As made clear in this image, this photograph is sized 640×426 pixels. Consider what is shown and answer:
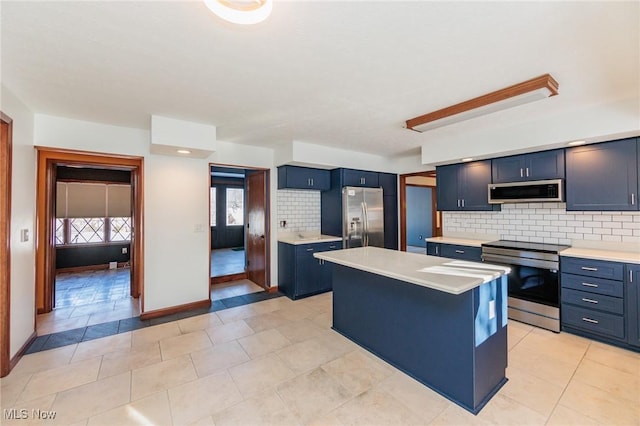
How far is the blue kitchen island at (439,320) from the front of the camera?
189cm

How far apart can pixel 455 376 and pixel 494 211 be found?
279cm

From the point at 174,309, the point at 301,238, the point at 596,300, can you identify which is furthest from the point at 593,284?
the point at 174,309

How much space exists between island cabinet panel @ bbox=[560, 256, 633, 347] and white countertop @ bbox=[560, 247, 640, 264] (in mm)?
49

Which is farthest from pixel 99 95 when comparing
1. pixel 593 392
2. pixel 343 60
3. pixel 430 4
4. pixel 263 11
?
pixel 593 392

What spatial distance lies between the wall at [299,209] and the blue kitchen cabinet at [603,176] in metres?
3.60

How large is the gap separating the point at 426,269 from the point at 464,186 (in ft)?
7.99

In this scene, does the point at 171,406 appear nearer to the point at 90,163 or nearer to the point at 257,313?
the point at 257,313

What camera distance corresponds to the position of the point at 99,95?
248 cm

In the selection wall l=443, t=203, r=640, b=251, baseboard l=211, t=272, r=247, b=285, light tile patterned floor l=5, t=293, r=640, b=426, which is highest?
wall l=443, t=203, r=640, b=251

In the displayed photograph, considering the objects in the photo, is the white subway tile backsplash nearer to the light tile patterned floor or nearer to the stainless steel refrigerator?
the light tile patterned floor

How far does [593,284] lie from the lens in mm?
2771

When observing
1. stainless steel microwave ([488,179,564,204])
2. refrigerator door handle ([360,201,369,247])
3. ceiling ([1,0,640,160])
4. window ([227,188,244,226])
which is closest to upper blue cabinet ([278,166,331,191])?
refrigerator door handle ([360,201,369,247])

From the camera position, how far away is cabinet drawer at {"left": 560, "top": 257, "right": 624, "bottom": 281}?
265 cm

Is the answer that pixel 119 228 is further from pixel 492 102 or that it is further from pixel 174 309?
pixel 492 102
